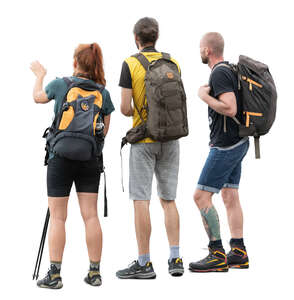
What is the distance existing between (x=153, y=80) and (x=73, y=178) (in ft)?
4.71

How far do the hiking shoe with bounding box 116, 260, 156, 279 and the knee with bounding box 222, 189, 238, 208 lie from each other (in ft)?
4.43

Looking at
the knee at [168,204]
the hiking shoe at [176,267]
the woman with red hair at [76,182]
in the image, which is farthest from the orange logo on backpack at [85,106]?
the hiking shoe at [176,267]

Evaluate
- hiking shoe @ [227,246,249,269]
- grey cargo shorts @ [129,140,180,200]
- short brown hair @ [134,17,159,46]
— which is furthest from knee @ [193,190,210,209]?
short brown hair @ [134,17,159,46]

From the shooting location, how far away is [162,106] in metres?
7.72

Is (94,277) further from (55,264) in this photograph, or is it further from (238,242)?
(238,242)

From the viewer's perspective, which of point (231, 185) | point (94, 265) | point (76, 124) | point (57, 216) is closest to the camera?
point (76, 124)

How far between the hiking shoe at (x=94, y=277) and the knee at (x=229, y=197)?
1.99m

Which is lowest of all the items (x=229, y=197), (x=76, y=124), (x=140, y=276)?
(x=140, y=276)

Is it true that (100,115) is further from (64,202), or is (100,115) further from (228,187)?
(228,187)

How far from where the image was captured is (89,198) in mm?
7562

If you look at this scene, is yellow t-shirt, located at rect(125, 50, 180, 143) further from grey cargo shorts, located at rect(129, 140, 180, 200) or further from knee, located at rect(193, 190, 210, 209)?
knee, located at rect(193, 190, 210, 209)

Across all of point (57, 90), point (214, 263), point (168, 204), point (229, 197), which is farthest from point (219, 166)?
point (57, 90)

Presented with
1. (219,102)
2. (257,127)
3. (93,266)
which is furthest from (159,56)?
(93,266)

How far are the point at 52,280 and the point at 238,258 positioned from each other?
248 cm
